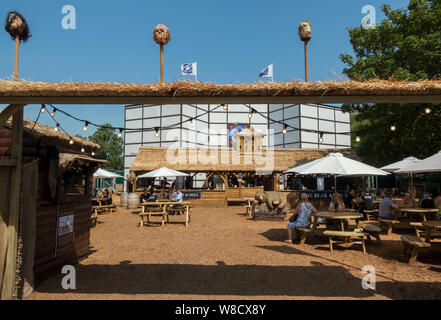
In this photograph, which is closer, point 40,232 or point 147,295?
point 147,295

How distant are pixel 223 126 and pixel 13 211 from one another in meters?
29.4

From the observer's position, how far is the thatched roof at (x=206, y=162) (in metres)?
17.3

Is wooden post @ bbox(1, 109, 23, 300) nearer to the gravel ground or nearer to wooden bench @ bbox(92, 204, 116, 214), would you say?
the gravel ground

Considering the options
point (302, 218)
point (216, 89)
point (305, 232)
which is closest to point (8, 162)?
point (216, 89)

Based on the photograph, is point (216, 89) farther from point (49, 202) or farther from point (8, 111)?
point (49, 202)

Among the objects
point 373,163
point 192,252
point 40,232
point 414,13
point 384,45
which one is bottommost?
point 192,252

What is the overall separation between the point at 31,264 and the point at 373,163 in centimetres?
2469

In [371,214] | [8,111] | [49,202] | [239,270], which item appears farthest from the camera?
[371,214]

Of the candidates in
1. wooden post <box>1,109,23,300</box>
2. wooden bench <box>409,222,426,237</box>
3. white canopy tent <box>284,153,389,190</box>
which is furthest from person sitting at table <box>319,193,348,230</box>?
wooden post <box>1,109,23,300</box>

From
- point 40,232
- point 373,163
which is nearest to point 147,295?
point 40,232

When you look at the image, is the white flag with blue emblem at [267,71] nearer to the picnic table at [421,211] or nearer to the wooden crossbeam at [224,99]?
the picnic table at [421,211]

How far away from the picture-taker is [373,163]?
897 inches

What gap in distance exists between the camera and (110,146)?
147 ft
